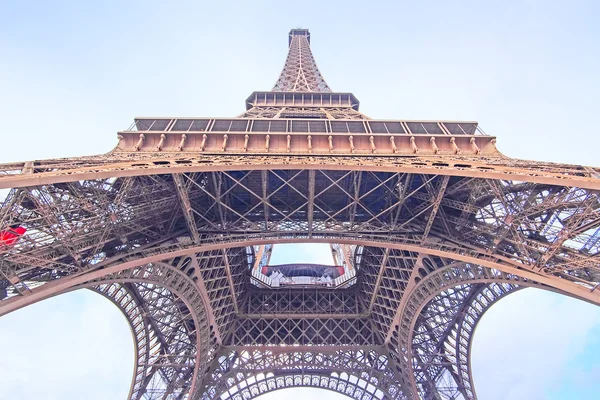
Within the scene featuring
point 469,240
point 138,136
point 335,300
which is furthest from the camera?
point 335,300

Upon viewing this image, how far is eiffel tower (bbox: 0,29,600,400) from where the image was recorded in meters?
10.8

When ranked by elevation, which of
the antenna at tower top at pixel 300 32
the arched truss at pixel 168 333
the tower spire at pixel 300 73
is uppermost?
the antenna at tower top at pixel 300 32

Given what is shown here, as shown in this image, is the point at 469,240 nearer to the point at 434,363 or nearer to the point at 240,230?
the point at 240,230

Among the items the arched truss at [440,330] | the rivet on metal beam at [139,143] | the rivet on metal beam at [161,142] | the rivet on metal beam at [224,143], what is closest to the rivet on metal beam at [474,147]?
the arched truss at [440,330]

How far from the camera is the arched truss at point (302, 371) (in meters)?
25.7

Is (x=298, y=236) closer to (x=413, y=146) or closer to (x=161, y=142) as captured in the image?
(x=413, y=146)

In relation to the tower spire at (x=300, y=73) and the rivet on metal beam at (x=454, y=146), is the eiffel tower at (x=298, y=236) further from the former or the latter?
the tower spire at (x=300, y=73)

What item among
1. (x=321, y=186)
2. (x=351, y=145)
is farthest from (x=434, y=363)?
(x=351, y=145)

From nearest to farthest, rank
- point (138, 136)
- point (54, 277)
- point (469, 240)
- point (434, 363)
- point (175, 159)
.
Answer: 1. point (54, 277)
2. point (175, 159)
3. point (469, 240)
4. point (138, 136)
5. point (434, 363)

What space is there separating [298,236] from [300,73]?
31175 millimetres

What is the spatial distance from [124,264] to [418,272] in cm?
1341

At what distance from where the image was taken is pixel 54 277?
10844mm

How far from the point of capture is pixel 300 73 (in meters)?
41.9

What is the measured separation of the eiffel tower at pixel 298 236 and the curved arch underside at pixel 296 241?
94 millimetres
